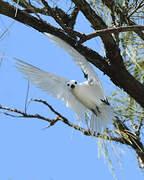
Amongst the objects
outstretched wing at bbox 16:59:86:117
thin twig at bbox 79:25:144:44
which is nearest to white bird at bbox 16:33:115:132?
outstretched wing at bbox 16:59:86:117

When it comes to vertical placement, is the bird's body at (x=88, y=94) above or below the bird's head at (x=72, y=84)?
below

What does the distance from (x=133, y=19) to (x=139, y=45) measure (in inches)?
4.0

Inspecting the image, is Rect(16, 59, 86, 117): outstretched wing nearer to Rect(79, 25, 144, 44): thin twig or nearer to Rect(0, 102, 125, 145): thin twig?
Rect(0, 102, 125, 145): thin twig

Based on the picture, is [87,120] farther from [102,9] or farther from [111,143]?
[102,9]

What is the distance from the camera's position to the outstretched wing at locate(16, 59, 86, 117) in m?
0.76

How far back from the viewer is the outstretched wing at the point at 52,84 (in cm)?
76

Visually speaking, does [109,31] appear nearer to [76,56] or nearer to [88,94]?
[76,56]

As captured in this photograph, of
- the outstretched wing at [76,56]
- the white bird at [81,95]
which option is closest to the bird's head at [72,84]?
the white bird at [81,95]

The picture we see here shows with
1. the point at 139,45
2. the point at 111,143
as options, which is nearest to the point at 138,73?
the point at 139,45

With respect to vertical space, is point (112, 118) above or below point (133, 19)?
below

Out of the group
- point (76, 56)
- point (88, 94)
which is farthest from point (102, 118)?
point (76, 56)

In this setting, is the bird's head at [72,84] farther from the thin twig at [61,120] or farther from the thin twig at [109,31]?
the thin twig at [109,31]

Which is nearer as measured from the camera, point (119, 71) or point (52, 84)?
point (119, 71)

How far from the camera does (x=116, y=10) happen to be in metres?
0.70
